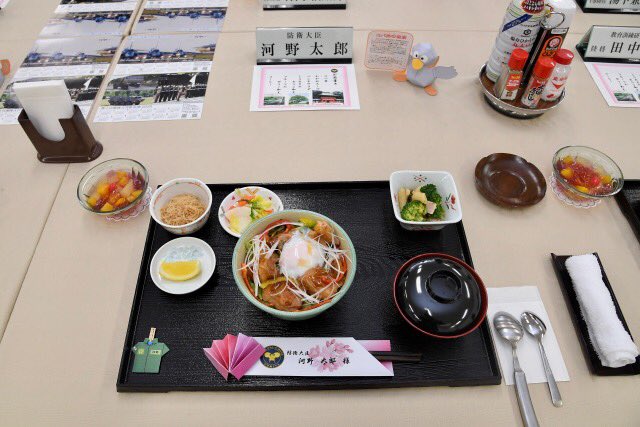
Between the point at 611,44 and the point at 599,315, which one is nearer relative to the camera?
the point at 599,315

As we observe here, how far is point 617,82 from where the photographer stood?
165 cm

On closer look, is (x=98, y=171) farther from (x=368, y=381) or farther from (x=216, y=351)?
(x=368, y=381)

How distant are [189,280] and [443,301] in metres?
0.64

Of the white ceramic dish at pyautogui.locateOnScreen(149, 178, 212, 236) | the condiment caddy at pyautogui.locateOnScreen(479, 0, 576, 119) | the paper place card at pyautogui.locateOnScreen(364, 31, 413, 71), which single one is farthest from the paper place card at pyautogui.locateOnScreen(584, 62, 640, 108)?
the white ceramic dish at pyautogui.locateOnScreen(149, 178, 212, 236)

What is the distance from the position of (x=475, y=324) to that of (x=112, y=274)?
3.11ft

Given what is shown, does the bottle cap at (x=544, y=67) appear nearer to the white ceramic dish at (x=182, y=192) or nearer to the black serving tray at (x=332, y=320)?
the black serving tray at (x=332, y=320)

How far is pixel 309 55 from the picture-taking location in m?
1.68

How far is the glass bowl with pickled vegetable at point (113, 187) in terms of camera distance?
1188 mm

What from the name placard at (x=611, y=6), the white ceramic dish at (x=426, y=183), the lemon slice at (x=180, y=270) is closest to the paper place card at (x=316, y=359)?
the lemon slice at (x=180, y=270)

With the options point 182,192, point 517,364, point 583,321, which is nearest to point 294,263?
point 182,192

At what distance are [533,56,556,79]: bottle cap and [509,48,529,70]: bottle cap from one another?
0.05 meters

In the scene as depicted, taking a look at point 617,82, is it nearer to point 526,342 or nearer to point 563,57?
point 563,57

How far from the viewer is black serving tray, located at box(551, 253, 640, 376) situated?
0.96 meters

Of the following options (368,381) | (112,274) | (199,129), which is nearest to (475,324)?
(368,381)
